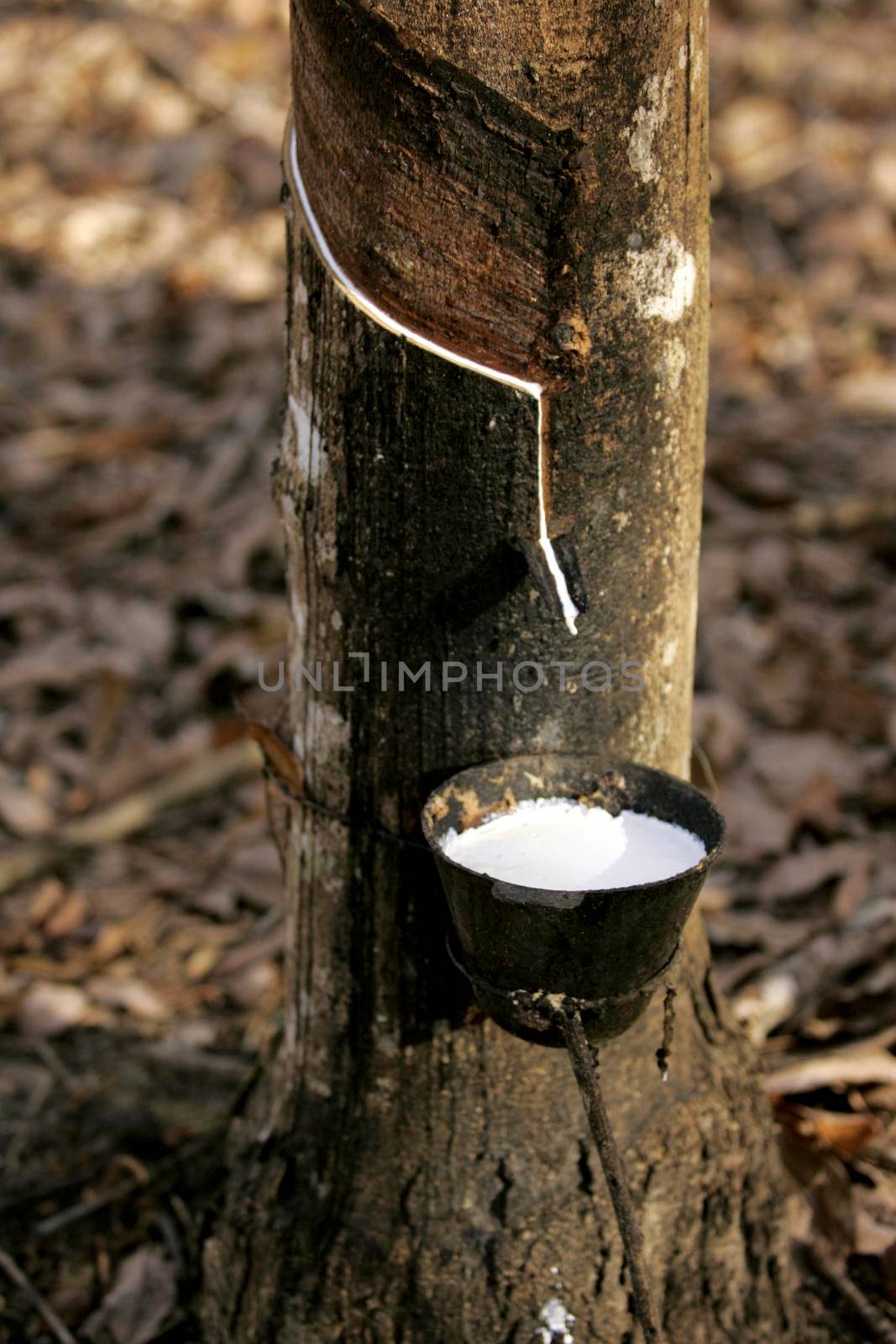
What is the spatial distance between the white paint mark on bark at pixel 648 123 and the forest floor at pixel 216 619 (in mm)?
858

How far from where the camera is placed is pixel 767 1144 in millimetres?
1868

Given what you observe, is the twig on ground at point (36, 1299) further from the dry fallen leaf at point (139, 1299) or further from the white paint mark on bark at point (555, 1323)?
the white paint mark on bark at point (555, 1323)

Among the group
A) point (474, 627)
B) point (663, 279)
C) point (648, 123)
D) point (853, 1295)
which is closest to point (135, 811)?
point (474, 627)

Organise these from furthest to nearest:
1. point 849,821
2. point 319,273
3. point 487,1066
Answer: point 849,821
point 487,1066
point 319,273

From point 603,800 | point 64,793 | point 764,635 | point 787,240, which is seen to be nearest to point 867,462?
point 764,635

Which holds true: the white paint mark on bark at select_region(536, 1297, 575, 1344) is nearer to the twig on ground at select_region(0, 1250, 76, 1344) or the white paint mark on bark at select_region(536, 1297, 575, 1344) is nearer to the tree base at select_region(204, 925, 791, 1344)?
the tree base at select_region(204, 925, 791, 1344)

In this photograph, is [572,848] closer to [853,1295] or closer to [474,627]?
[474,627]

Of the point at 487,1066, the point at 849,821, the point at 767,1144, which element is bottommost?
the point at 767,1144

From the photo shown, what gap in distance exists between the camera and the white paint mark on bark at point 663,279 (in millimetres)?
1441

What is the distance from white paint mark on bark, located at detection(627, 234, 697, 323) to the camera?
1.44 metres

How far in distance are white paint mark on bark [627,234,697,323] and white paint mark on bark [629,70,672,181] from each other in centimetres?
9

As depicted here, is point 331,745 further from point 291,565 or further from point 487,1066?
point 487,1066

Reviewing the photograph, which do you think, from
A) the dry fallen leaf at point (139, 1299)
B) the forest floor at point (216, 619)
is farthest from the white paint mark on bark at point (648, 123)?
the dry fallen leaf at point (139, 1299)

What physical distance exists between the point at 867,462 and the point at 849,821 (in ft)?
6.09
